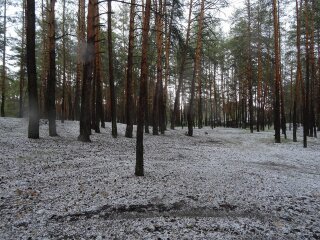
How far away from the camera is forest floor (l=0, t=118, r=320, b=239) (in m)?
3.77

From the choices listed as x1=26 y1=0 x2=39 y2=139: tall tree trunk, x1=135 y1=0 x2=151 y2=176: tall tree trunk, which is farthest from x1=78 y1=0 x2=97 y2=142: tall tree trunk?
x1=135 y1=0 x2=151 y2=176: tall tree trunk

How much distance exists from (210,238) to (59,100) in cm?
3971

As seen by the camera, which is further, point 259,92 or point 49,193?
point 259,92

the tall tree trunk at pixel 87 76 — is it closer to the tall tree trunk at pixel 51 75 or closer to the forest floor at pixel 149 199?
the tall tree trunk at pixel 51 75

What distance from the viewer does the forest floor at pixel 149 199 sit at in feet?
12.4

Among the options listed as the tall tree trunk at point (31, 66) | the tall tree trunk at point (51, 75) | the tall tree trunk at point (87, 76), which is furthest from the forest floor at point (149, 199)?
the tall tree trunk at point (51, 75)

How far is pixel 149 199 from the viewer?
15.9 ft

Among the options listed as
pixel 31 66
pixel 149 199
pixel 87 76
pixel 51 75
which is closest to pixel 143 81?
pixel 149 199

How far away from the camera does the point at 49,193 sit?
16.4 feet

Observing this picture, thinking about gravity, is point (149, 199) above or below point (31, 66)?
below

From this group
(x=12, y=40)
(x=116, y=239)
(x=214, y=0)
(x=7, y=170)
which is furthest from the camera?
(x=12, y=40)

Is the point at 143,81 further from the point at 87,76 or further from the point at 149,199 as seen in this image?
the point at 87,76

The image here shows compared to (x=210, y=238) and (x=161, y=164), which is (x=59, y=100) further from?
(x=210, y=238)

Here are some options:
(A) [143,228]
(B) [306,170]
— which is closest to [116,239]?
(A) [143,228]
